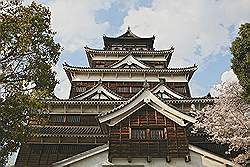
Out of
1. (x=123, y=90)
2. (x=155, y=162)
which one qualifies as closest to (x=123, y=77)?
(x=123, y=90)

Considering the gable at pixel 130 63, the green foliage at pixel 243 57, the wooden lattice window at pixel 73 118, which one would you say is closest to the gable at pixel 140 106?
the green foliage at pixel 243 57

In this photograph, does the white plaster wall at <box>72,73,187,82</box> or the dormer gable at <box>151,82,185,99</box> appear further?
the white plaster wall at <box>72,73,187,82</box>

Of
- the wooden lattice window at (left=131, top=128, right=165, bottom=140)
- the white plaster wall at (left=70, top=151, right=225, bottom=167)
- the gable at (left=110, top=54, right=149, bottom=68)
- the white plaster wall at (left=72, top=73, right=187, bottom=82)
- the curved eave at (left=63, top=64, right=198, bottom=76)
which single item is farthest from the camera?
the gable at (left=110, top=54, right=149, bottom=68)

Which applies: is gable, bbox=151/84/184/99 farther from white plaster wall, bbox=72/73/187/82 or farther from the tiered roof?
the tiered roof

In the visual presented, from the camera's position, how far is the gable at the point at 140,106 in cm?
1613

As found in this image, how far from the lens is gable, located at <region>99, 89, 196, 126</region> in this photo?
16.1 meters

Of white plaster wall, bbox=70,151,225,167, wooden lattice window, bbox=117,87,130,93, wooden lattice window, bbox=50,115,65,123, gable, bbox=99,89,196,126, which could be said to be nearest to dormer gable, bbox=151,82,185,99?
wooden lattice window, bbox=117,87,130,93

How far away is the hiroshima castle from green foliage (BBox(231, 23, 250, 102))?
3.72 meters

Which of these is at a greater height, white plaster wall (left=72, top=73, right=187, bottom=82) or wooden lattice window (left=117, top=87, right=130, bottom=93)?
white plaster wall (left=72, top=73, right=187, bottom=82)

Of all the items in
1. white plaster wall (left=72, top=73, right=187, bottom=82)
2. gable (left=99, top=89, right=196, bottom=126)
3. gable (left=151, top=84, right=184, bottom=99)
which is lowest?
gable (left=99, top=89, right=196, bottom=126)

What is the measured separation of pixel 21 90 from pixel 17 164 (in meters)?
8.78

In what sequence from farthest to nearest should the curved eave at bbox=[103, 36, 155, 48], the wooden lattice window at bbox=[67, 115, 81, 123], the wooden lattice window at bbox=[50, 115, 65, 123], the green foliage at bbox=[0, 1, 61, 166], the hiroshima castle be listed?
the curved eave at bbox=[103, 36, 155, 48] → the wooden lattice window at bbox=[67, 115, 81, 123] → the wooden lattice window at bbox=[50, 115, 65, 123] → the hiroshima castle → the green foliage at bbox=[0, 1, 61, 166]

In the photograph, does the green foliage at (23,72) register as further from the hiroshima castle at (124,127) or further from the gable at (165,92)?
the gable at (165,92)

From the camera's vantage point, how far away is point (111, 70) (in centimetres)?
2850
